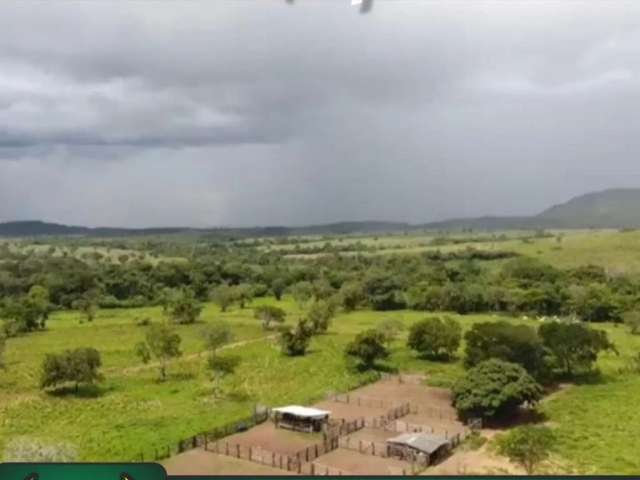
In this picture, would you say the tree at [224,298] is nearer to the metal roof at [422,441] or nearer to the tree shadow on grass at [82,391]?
the tree shadow on grass at [82,391]

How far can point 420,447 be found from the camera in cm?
1672

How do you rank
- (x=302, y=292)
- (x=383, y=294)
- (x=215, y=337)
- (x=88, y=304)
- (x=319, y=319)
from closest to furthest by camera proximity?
(x=215, y=337) → (x=319, y=319) → (x=88, y=304) → (x=383, y=294) → (x=302, y=292)

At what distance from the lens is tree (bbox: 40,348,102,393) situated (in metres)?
22.9

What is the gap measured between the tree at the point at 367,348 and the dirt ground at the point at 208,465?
33.8 ft

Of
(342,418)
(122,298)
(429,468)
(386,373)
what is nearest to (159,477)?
(429,468)

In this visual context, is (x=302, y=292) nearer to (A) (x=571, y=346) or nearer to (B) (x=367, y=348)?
(B) (x=367, y=348)

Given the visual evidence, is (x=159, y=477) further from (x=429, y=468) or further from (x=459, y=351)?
(x=459, y=351)

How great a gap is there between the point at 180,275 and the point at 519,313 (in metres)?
26.0

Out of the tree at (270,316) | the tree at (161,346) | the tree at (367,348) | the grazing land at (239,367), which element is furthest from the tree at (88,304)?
the tree at (367,348)

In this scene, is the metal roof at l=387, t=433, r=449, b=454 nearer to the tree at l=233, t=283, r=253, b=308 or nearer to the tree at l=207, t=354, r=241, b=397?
the tree at l=207, t=354, r=241, b=397

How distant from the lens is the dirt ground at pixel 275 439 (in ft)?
57.7

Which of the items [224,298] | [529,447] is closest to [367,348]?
[529,447]

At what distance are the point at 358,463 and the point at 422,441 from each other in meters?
1.78

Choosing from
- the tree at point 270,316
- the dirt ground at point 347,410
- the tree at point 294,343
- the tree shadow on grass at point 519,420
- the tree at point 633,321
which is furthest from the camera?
the tree at point 270,316
